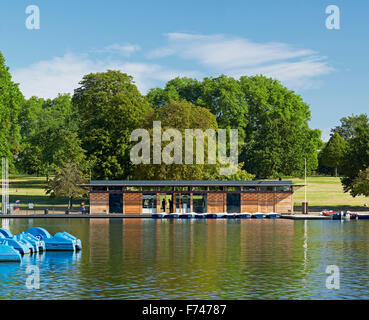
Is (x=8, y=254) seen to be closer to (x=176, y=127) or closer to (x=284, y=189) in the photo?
(x=284, y=189)

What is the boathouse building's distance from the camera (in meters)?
88.6

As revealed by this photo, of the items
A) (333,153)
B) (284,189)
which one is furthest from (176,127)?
(333,153)

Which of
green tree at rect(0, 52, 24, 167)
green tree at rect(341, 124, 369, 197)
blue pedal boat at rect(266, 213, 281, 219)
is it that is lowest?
blue pedal boat at rect(266, 213, 281, 219)

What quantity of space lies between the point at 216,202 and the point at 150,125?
1814 cm

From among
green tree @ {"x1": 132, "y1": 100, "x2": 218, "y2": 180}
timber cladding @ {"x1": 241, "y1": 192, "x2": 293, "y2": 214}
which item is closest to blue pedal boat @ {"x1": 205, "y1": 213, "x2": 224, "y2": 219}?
timber cladding @ {"x1": 241, "y1": 192, "x2": 293, "y2": 214}

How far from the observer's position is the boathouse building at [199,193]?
88.6m

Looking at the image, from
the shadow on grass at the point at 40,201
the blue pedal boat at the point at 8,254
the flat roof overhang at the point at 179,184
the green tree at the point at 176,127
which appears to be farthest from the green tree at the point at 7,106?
the blue pedal boat at the point at 8,254

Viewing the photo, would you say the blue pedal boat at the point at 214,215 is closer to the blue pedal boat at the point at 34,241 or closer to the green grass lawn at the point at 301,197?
the green grass lawn at the point at 301,197

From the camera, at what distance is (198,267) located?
35938 mm

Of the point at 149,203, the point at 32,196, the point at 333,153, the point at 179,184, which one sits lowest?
the point at 149,203

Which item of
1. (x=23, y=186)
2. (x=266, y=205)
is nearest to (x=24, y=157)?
(x=23, y=186)

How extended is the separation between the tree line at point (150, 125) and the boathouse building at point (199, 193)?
8039mm

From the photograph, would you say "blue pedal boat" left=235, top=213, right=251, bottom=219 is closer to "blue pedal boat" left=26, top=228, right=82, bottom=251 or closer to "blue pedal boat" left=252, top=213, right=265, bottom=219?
"blue pedal boat" left=252, top=213, right=265, bottom=219

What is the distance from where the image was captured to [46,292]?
28016mm
